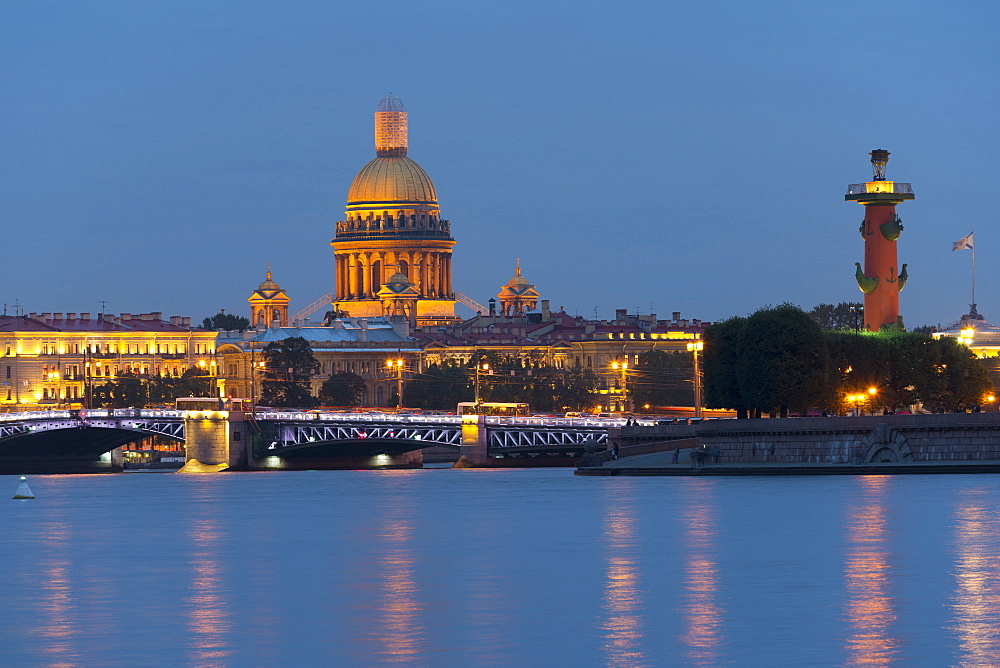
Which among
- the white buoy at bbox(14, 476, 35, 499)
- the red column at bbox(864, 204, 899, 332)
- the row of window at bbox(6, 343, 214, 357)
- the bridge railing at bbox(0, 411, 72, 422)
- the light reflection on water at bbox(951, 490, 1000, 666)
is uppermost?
the row of window at bbox(6, 343, 214, 357)

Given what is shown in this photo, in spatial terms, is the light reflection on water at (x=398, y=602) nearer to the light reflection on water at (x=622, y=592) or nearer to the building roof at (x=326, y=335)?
the light reflection on water at (x=622, y=592)

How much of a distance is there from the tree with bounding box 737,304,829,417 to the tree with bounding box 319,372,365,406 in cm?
6510

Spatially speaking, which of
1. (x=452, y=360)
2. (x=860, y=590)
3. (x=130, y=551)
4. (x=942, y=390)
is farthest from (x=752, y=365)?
(x=452, y=360)

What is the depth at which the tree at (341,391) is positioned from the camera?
156 metres

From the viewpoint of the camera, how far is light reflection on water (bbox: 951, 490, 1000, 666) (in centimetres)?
3762

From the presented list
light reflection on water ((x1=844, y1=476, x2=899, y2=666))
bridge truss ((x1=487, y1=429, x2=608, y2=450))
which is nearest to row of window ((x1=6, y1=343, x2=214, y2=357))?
bridge truss ((x1=487, y1=429, x2=608, y2=450))

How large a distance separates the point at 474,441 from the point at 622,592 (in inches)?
2465

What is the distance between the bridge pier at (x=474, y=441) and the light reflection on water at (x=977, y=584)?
44.3 m

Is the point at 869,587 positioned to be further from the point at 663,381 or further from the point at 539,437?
the point at 663,381

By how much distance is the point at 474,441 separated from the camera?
108 m

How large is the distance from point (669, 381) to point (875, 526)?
91.7 meters

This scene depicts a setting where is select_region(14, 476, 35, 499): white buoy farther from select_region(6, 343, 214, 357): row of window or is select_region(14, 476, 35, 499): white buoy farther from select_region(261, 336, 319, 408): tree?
select_region(6, 343, 214, 357): row of window

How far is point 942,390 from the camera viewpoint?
3802 inches

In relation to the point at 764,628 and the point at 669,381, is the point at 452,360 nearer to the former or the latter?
the point at 669,381
